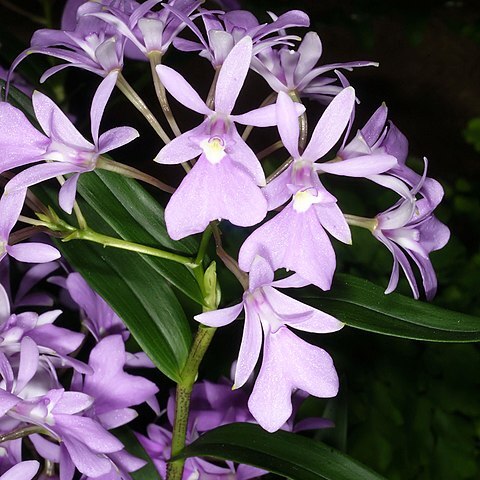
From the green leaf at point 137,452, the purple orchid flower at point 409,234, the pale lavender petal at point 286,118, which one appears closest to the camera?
the pale lavender petal at point 286,118

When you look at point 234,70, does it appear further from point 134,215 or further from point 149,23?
point 134,215

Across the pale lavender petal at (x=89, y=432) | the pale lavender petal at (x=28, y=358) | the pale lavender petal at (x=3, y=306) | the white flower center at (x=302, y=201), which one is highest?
the white flower center at (x=302, y=201)

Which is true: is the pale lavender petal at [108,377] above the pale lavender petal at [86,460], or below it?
below

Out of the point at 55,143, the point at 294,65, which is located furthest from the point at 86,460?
the point at 294,65

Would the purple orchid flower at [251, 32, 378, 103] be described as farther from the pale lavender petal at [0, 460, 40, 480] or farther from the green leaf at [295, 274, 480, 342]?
the pale lavender petal at [0, 460, 40, 480]

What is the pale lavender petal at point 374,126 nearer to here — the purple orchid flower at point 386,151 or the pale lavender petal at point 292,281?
the purple orchid flower at point 386,151

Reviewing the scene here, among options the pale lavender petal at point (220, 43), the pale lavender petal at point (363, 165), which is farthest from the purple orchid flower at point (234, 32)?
the pale lavender petal at point (363, 165)

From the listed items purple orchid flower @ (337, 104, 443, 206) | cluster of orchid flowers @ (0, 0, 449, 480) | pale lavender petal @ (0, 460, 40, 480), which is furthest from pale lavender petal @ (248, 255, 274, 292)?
pale lavender petal @ (0, 460, 40, 480)
